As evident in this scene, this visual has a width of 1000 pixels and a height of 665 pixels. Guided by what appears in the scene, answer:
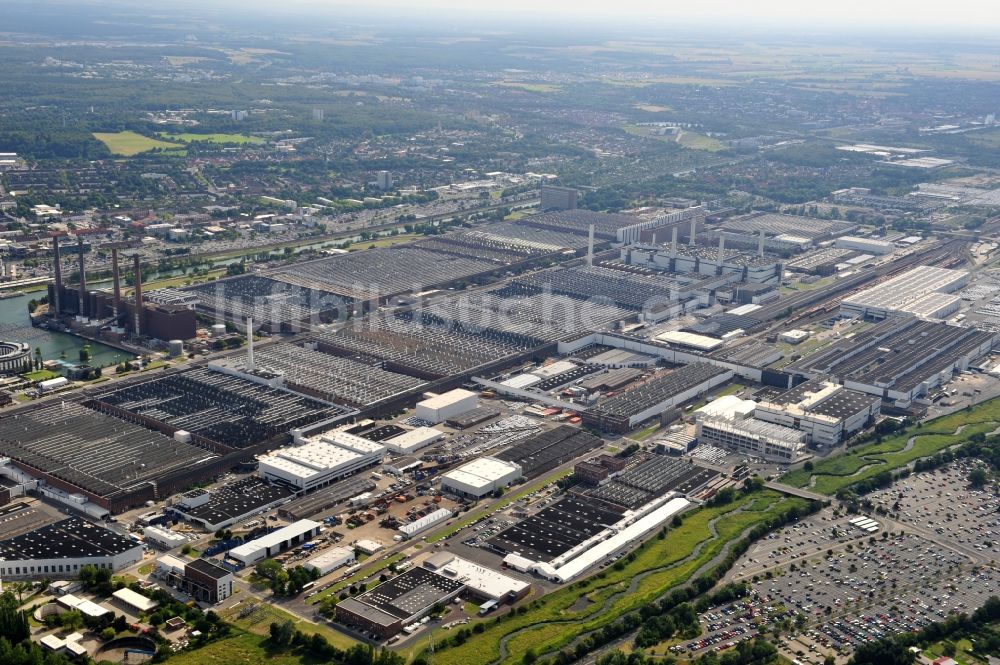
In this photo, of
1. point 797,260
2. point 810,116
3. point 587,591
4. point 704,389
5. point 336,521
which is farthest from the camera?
Result: point 810,116

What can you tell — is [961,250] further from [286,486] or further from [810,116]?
[810,116]

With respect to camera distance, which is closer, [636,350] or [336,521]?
[336,521]

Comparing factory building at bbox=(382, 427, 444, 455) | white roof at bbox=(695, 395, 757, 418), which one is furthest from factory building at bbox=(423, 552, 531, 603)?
white roof at bbox=(695, 395, 757, 418)

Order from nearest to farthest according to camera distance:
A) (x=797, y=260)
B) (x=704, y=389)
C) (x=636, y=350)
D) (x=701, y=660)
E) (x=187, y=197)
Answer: (x=701, y=660) < (x=704, y=389) < (x=636, y=350) < (x=797, y=260) < (x=187, y=197)

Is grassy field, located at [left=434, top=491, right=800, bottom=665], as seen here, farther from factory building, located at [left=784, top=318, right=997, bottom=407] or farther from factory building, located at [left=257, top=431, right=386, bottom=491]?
factory building, located at [left=784, top=318, right=997, bottom=407]

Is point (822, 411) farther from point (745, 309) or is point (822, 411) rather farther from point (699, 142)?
point (699, 142)

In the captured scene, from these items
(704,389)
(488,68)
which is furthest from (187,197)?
(488,68)

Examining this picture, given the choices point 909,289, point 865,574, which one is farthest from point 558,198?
point 865,574
